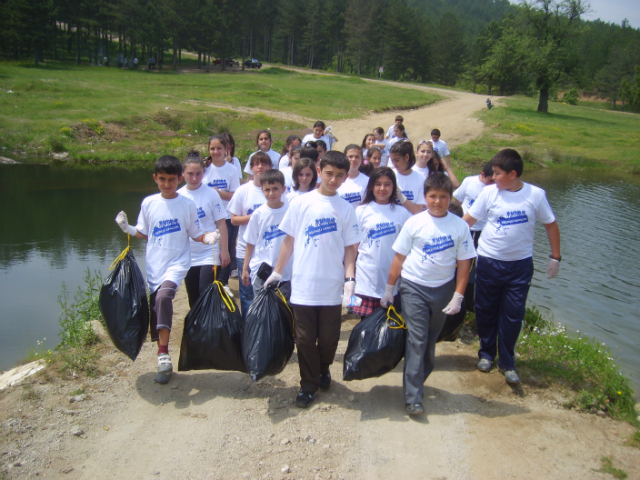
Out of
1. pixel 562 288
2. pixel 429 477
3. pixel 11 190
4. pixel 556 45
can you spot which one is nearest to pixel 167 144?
pixel 11 190

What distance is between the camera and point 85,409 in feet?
12.0

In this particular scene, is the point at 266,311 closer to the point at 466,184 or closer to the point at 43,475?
the point at 43,475

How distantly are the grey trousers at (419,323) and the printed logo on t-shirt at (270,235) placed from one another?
1.27m

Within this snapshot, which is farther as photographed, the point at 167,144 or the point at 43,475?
the point at 167,144

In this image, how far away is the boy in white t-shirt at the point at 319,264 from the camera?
3.55 metres

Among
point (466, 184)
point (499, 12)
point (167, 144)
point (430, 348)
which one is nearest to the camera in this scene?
point (430, 348)

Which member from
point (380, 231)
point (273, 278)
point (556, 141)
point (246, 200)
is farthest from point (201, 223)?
point (556, 141)

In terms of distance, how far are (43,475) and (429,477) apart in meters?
2.34

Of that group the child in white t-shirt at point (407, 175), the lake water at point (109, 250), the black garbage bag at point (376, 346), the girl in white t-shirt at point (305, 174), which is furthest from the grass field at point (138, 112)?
the black garbage bag at point (376, 346)

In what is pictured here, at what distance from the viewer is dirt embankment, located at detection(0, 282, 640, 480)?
122 inches

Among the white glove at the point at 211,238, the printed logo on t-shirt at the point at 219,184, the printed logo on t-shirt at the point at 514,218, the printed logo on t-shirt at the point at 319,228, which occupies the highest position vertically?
the printed logo on t-shirt at the point at 514,218

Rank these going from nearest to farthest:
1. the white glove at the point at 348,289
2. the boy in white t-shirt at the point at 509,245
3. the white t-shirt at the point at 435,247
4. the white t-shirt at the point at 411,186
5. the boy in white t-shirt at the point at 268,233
A: the white glove at the point at 348,289 → the white t-shirt at the point at 435,247 → the boy in white t-shirt at the point at 509,245 → the boy in white t-shirt at the point at 268,233 → the white t-shirt at the point at 411,186

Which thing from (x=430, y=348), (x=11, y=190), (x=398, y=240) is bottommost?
(x=11, y=190)

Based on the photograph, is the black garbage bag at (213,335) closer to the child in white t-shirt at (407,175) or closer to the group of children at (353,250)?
the group of children at (353,250)
